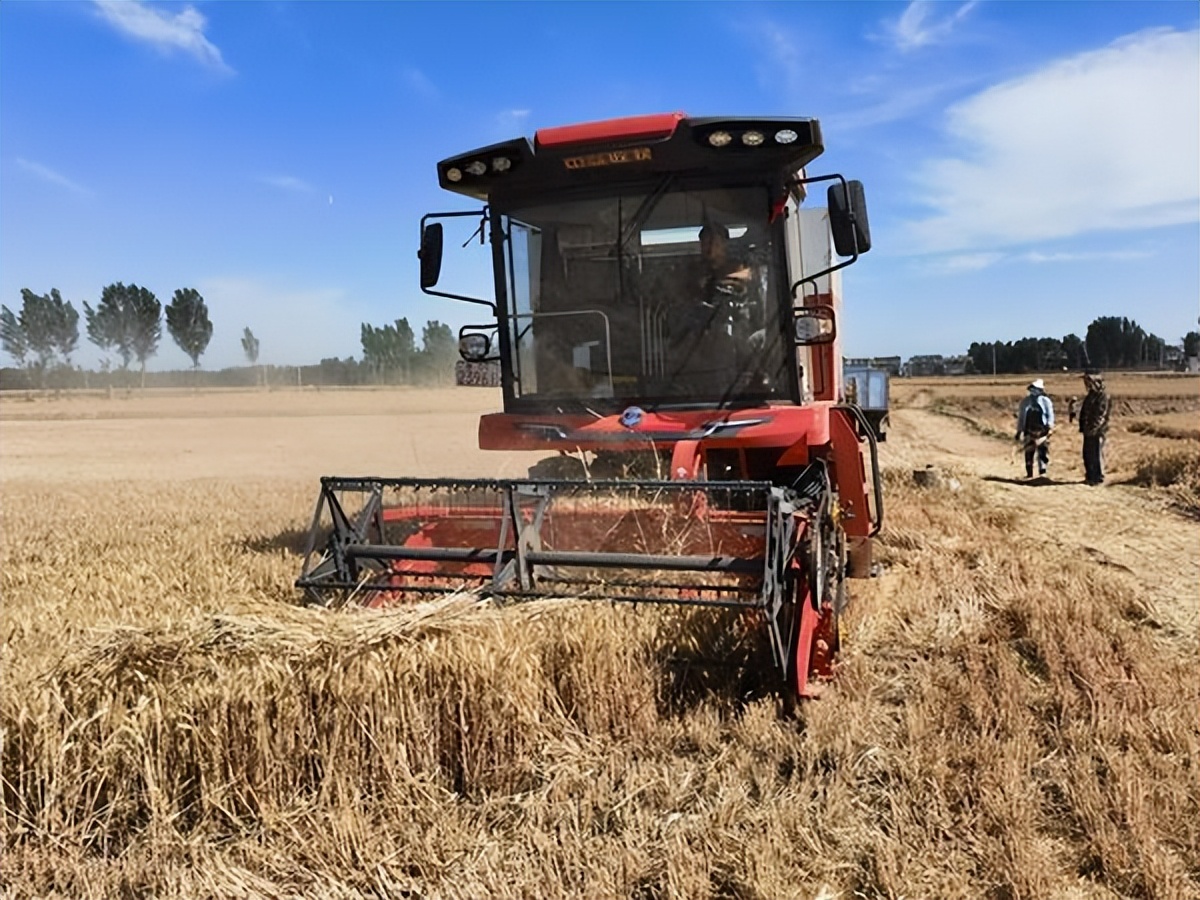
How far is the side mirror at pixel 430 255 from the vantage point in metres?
5.61

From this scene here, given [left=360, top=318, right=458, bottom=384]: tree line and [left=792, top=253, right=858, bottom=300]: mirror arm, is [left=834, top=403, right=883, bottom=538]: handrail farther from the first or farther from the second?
[left=360, top=318, right=458, bottom=384]: tree line

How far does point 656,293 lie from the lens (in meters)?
5.46

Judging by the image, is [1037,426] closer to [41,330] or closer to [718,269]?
[718,269]

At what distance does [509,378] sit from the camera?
5.93m

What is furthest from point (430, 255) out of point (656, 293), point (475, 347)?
point (656, 293)

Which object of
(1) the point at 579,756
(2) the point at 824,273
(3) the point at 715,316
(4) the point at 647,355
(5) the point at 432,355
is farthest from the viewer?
(5) the point at 432,355

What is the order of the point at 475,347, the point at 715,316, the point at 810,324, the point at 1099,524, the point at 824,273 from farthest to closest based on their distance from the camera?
the point at 1099,524, the point at 475,347, the point at 715,316, the point at 810,324, the point at 824,273

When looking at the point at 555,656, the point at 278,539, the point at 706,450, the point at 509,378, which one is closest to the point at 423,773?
the point at 555,656

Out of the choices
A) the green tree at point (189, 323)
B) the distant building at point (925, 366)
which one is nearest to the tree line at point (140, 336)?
the green tree at point (189, 323)

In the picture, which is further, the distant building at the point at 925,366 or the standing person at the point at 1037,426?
the distant building at the point at 925,366

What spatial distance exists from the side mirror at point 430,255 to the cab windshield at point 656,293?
1.44 ft

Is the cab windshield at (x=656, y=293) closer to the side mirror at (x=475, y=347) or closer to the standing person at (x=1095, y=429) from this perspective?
the side mirror at (x=475, y=347)

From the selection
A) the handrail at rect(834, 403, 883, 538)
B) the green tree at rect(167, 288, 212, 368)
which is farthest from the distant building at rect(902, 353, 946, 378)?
the handrail at rect(834, 403, 883, 538)

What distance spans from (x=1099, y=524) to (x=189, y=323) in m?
60.2
